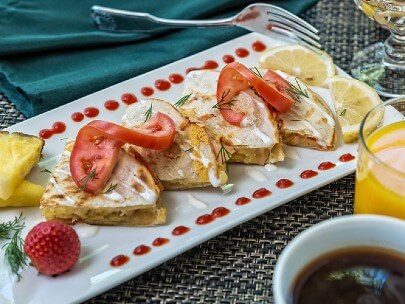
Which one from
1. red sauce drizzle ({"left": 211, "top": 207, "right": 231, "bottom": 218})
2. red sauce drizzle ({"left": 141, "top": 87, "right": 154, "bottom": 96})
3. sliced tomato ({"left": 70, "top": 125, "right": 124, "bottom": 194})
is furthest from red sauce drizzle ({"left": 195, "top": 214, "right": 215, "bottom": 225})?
red sauce drizzle ({"left": 141, "top": 87, "right": 154, "bottom": 96})

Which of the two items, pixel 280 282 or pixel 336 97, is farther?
pixel 336 97

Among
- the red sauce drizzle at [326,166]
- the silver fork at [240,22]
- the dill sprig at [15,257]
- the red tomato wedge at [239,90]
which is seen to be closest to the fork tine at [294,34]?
the silver fork at [240,22]

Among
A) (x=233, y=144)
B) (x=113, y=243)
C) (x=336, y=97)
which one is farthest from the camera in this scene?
(x=336, y=97)

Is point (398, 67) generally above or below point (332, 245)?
below

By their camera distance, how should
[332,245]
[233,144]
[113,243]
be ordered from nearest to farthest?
[332,245], [113,243], [233,144]

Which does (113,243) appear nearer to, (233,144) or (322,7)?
(233,144)

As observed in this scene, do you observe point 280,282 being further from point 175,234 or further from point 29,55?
point 29,55

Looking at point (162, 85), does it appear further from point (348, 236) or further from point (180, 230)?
point (348, 236)

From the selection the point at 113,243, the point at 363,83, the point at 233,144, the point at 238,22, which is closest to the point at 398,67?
the point at 363,83

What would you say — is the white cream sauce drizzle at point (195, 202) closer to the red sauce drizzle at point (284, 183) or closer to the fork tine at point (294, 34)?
the red sauce drizzle at point (284, 183)
